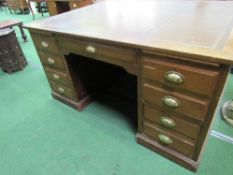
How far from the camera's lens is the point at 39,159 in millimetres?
1318

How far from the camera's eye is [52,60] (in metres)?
1.55

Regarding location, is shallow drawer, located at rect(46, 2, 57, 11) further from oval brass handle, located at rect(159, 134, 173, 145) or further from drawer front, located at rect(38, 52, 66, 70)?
oval brass handle, located at rect(159, 134, 173, 145)

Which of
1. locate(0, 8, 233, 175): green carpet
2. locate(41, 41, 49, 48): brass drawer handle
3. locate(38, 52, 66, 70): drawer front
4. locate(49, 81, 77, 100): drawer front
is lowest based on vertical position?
locate(0, 8, 233, 175): green carpet

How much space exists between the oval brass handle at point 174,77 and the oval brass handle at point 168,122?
0.96ft

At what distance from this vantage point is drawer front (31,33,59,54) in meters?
1.39

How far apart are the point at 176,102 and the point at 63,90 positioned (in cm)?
115

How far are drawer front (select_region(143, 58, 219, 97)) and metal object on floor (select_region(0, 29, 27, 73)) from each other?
2.10 m

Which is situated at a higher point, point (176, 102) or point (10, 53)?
point (176, 102)

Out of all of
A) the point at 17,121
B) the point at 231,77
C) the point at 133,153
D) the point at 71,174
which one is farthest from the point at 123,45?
the point at 231,77

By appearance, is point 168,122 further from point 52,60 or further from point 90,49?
point 52,60

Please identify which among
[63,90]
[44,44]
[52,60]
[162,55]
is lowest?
[63,90]

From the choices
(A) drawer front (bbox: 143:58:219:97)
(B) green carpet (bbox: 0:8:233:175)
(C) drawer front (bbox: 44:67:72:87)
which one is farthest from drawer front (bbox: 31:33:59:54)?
(A) drawer front (bbox: 143:58:219:97)

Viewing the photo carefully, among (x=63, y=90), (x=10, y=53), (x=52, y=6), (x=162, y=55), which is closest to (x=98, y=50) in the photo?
(x=162, y=55)

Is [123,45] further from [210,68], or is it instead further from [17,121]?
[17,121]
